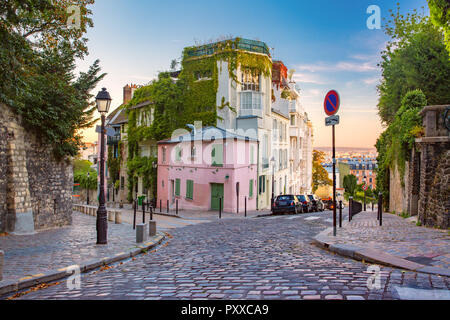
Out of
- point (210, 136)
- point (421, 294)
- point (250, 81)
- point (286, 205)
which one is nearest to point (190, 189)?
point (210, 136)

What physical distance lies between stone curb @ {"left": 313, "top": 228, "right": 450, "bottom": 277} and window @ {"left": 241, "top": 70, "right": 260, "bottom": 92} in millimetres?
23608

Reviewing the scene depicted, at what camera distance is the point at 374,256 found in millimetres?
6996

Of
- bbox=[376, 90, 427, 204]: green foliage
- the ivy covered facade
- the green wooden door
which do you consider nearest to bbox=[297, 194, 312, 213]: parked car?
bbox=[376, 90, 427, 204]: green foliage

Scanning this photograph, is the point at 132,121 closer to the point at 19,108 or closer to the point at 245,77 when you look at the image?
the point at 245,77

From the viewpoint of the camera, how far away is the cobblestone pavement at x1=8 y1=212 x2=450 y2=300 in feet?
16.3

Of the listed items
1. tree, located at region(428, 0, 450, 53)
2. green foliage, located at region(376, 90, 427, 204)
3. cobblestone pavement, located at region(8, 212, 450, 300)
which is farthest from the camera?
green foliage, located at region(376, 90, 427, 204)

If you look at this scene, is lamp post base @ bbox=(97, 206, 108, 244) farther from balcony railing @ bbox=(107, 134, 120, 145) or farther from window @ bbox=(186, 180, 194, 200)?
balcony railing @ bbox=(107, 134, 120, 145)

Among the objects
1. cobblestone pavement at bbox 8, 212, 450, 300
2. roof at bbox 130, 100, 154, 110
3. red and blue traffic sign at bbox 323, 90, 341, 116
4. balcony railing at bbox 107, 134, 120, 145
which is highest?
roof at bbox 130, 100, 154, 110

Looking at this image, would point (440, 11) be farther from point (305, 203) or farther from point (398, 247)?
point (305, 203)

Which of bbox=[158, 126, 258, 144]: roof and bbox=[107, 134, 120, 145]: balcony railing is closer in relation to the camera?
bbox=[158, 126, 258, 144]: roof

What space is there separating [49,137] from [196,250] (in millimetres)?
8953

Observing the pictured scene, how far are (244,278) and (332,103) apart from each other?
20.1 feet

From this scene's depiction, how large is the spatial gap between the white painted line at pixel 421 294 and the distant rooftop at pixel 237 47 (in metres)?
28.4

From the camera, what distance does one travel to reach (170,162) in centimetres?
3069
